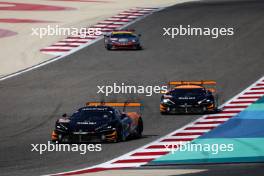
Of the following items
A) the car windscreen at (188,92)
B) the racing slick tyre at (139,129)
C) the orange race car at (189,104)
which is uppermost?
the car windscreen at (188,92)

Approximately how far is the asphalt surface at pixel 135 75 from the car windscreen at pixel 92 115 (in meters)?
0.97

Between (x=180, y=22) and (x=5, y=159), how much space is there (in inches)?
1245

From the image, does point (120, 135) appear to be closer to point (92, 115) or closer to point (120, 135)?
point (120, 135)

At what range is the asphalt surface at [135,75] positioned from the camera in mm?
25547

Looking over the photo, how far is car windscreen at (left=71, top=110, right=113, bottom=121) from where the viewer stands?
2745cm

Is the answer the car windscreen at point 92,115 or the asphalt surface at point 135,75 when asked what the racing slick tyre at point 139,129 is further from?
the car windscreen at point 92,115

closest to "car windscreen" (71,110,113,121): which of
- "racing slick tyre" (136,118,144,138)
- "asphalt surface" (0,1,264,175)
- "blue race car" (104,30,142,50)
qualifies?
"asphalt surface" (0,1,264,175)

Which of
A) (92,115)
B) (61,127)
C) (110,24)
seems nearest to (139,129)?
(92,115)

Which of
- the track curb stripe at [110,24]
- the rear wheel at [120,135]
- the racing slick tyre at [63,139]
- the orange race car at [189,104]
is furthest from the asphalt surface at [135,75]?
the track curb stripe at [110,24]

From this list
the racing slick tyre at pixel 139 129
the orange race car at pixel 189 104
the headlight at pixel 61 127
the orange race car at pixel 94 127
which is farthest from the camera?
the orange race car at pixel 189 104

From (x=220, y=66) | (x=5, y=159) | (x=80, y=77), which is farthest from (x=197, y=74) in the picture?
(x=5, y=159)

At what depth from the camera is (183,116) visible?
110 ft

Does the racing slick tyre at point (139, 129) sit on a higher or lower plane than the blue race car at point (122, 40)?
lower

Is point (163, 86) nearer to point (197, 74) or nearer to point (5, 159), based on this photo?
point (197, 74)
